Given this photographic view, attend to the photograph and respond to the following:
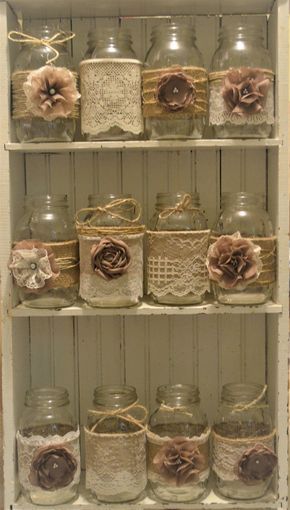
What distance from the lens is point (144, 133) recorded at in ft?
4.50

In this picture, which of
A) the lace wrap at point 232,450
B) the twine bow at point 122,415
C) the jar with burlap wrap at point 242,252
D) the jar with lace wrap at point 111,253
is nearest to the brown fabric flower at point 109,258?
the jar with lace wrap at point 111,253

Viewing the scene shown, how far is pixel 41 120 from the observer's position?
1.30 metres

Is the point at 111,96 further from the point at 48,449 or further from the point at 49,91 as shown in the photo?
the point at 48,449

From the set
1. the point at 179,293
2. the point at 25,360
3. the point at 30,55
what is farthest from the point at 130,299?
the point at 30,55

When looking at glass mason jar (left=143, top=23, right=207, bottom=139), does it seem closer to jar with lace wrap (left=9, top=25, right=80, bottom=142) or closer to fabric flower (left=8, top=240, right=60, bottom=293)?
jar with lace wrap (left=9, top=25, right=80, bottom=142)

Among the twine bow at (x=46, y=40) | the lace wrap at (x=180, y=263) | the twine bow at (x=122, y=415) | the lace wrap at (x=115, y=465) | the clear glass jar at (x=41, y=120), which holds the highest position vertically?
the twine bow at (x=46, y=40)

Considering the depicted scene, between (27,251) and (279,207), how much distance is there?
45 centimetres

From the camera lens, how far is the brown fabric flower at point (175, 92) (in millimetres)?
1254

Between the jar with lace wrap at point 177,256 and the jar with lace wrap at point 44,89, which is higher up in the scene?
the jar with lace wrap at point 44,89

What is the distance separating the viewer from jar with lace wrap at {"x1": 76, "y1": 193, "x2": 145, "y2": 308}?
125 cm

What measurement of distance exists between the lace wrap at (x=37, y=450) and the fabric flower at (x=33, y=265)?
0.27 metres

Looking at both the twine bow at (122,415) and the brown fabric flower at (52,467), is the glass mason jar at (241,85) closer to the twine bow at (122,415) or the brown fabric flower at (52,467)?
the twine bow at (122,415)

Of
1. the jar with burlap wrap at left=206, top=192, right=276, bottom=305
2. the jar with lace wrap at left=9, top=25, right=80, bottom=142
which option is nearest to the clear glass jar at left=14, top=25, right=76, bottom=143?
the jar with lace wrap at left=9, top=25, right=80, bottom=142

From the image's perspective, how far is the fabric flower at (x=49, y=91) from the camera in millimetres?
1248
